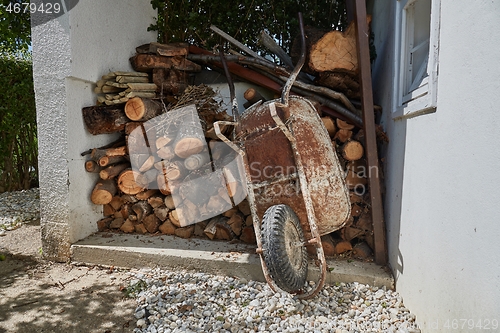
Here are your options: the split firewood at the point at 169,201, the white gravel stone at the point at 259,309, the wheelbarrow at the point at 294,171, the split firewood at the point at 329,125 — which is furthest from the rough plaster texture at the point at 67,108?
the split firewood at the point at 329,125

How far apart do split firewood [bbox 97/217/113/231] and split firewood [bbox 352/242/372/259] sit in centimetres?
239

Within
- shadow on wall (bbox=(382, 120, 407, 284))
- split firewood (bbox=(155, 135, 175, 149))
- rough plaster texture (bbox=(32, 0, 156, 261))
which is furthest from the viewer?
split firewood (bbox=(155, 135, 175, 149))

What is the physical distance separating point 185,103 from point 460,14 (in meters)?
2.39

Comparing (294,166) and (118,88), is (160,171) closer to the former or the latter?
→ (118,88)

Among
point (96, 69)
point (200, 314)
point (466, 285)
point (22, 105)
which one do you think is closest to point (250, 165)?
point (200, 314)

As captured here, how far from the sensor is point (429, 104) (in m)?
1.87

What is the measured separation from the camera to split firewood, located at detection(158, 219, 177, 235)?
332 cm

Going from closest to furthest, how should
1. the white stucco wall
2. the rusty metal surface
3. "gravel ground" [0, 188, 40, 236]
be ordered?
the white stucco wall → the rusty metal surface → "gravel ground" [0, 188, 40, 236]

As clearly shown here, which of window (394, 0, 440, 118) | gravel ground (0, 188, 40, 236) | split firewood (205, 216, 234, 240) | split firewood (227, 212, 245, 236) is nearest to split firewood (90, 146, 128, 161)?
split firewood (205, 216, 234, 240)

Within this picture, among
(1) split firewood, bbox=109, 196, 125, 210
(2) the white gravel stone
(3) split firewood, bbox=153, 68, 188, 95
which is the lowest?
(2) the white gravel stone

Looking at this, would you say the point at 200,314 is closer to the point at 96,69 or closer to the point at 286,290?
the point at 286,290

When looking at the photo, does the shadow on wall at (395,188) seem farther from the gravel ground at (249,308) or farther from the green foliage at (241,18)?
the green foliage at (241,18)

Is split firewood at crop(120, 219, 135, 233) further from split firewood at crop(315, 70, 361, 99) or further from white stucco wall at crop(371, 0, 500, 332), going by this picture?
white stucco wall at crop(371, 0, 500, 332)

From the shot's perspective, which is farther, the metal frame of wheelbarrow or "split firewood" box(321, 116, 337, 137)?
"split firewood" box(321, 116, 337, 137)
